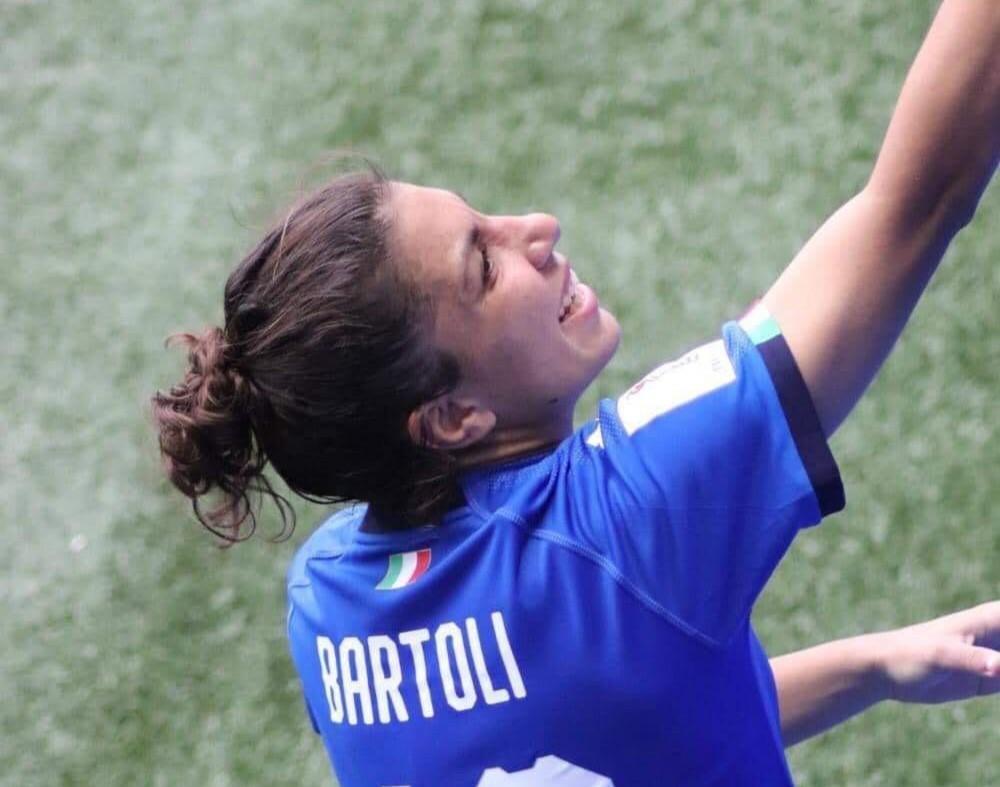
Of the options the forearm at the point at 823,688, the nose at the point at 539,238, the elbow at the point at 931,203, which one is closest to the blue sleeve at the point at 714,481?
the elbow at the point at 931,203

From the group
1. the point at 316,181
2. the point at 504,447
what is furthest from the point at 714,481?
the point at 316,181

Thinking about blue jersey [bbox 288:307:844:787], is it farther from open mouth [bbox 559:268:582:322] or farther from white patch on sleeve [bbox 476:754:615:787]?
open mouth [bbox 559:268:582:322]

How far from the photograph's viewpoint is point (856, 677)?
6.10 ft

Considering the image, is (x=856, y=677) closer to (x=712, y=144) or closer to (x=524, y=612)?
(x=524, y=612)

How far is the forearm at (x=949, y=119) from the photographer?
1.16m

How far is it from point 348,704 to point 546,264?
0.51 metres

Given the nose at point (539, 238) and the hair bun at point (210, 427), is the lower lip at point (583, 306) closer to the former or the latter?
the nose at point (539, 238)

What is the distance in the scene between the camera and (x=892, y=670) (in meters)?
1.77

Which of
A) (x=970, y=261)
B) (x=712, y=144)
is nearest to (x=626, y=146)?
(x=712, y=144)

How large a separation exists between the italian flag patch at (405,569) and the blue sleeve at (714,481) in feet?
0.61

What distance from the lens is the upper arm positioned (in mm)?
1239

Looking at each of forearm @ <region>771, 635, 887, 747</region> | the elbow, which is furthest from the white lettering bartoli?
forearm @ <region>771, 635, 887, 747</region>

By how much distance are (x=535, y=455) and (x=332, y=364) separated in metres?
0.24

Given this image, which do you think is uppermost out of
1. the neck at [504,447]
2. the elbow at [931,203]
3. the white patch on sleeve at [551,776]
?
the elbow at [931,203]
